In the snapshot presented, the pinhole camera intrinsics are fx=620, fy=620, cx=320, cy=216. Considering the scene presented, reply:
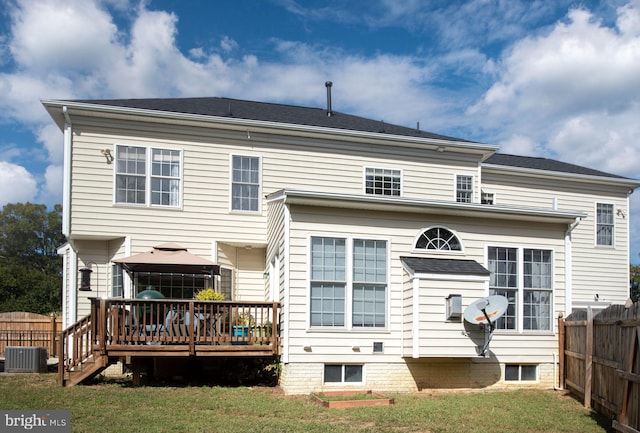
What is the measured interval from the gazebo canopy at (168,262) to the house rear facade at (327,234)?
2.04 feet

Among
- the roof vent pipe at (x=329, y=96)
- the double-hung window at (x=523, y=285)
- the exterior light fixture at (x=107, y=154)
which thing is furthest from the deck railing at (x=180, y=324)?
the roof vent pipe at (x=329, y=96)

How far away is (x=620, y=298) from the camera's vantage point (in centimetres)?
1978

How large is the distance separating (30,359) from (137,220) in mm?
3968

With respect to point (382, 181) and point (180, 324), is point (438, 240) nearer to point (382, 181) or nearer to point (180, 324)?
point (382, 181)

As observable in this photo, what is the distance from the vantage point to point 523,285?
13047 millimetres

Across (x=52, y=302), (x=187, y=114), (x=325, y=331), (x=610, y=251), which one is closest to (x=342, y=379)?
(x=325, y=331)

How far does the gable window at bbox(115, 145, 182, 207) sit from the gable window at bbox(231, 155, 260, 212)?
1296mm

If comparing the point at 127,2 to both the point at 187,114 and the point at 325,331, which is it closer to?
the point at 187,114

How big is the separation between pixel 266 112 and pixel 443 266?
6.79 meters

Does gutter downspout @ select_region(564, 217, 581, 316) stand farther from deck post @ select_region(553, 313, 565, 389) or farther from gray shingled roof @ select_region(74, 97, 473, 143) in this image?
gray shingled roof @ select_region(74, 97, 473, 143)

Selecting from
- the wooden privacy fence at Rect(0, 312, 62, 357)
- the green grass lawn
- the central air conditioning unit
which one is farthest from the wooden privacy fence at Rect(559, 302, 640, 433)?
the wooden privacy fence at Rect(0, 312, 62, 357)

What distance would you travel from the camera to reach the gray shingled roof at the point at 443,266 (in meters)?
11.9

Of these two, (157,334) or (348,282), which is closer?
(157,334)

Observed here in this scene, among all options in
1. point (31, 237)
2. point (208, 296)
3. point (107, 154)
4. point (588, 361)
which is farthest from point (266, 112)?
point (31, 237)
